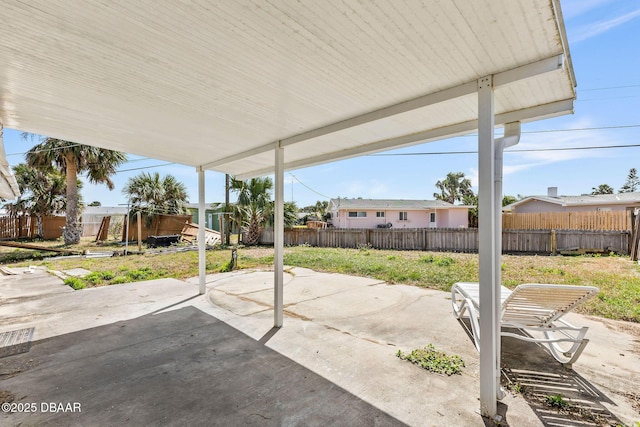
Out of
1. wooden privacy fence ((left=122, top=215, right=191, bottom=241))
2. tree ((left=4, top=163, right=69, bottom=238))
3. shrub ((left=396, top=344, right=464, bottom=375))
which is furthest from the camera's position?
tree ((left=4, top=163, right=69, bottom=238))

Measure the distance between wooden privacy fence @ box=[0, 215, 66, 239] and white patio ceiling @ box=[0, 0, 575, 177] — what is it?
1784cm

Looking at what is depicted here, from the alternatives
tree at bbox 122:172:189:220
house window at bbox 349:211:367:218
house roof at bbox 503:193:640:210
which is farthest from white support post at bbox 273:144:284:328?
house roof at bbox 503:193:640:210

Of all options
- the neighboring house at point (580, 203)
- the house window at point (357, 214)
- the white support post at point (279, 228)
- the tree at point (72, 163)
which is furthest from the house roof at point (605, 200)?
the tree at point (72, 163)

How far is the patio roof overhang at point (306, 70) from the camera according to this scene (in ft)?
5.32

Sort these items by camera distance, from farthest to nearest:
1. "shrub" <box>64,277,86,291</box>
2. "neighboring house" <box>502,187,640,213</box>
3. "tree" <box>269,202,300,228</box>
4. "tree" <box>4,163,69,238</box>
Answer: "tree" <box>4,163,69,238</box>
"tree" <box>269,202,300,228</box>
"neighboring house" <box>502,187,640,213</box>
"shrub" <box>64,277,86,291</box>

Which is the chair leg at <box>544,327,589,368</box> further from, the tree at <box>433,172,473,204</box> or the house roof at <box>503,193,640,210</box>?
the tree at <box>433,172,473,204</box>

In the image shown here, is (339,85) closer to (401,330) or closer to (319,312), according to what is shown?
(401,330)

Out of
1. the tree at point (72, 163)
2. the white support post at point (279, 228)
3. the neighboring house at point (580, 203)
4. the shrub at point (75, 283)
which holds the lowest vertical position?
the shrub at point (75, 283)

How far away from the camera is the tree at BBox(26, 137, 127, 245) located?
1318 cm

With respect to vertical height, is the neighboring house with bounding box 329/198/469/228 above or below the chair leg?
above

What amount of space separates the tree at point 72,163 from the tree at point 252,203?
6052 millimetres

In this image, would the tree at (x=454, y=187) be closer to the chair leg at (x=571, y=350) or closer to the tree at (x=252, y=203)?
the tree at (x=252, y=203)

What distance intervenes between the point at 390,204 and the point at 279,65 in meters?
21.8

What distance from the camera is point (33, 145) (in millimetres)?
13055
